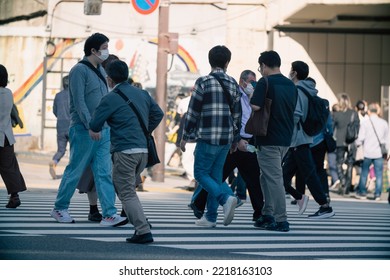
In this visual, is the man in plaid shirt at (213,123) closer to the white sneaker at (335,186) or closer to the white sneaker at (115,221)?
the white sneaker at (115,221)

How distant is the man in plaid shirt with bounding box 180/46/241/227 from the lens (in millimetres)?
11047

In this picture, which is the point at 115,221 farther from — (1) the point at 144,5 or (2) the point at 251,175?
(1) the point at 144,5

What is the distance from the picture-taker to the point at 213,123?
11039 millimetres

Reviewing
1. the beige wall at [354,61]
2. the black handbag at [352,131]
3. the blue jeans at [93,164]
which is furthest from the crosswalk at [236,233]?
the beige wall at [354,61]

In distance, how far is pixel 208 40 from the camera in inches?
1118

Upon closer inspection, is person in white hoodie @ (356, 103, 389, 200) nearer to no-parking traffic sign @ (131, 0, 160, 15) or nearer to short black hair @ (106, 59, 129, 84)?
no-parking traffic sign @ (131, 0, 160, 15)

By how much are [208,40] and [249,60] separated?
3.91ft

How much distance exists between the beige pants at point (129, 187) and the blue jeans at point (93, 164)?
1.24 m

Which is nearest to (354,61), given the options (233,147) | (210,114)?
(233,147)

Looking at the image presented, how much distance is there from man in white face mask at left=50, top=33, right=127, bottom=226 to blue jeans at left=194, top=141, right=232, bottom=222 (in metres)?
0.90

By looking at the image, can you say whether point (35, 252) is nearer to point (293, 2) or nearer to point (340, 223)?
point (340, 223)

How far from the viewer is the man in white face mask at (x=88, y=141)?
1092 centimetres

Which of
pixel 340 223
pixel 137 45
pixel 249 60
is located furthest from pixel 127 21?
pixel 340 223
